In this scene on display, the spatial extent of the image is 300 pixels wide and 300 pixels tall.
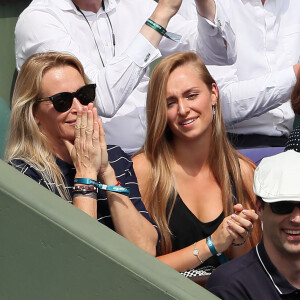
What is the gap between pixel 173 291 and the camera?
5.90 feet

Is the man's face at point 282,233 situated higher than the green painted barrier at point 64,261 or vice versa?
the green painted barrier at point 64,261

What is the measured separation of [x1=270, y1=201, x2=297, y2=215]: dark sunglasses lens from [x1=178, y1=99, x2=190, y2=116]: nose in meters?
0.92

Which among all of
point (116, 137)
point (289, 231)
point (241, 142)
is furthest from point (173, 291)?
point (241, 142)

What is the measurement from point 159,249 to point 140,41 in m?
0.82

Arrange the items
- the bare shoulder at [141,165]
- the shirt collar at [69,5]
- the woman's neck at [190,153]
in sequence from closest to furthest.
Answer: the bare shoulder at [141,165]
the woman's neck at [190,153]
the shirt collar at [69,5]

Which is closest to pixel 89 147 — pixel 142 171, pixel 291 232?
pixel 142 171

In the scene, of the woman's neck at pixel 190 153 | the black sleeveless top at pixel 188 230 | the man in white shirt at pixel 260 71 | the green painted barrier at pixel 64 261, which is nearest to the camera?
the green painted barrier at pixel 64 261

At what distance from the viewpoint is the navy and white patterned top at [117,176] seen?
2.68 m

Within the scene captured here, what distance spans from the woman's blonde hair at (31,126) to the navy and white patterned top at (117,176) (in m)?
0.03

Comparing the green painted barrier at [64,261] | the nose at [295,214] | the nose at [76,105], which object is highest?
the green painted barrier at [64,261]

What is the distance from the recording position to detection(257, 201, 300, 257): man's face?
A: 2217 millimetres

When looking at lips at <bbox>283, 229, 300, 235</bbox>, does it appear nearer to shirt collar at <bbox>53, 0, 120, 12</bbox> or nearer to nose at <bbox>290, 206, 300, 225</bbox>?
nose at <bbox>290, 206, 300, 225</bbox>

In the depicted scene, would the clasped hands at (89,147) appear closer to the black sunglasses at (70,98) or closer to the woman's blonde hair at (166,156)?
the black sunglasses at (70,98)

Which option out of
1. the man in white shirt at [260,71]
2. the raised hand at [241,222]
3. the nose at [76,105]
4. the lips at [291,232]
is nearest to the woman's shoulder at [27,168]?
the nose at [76,105]
